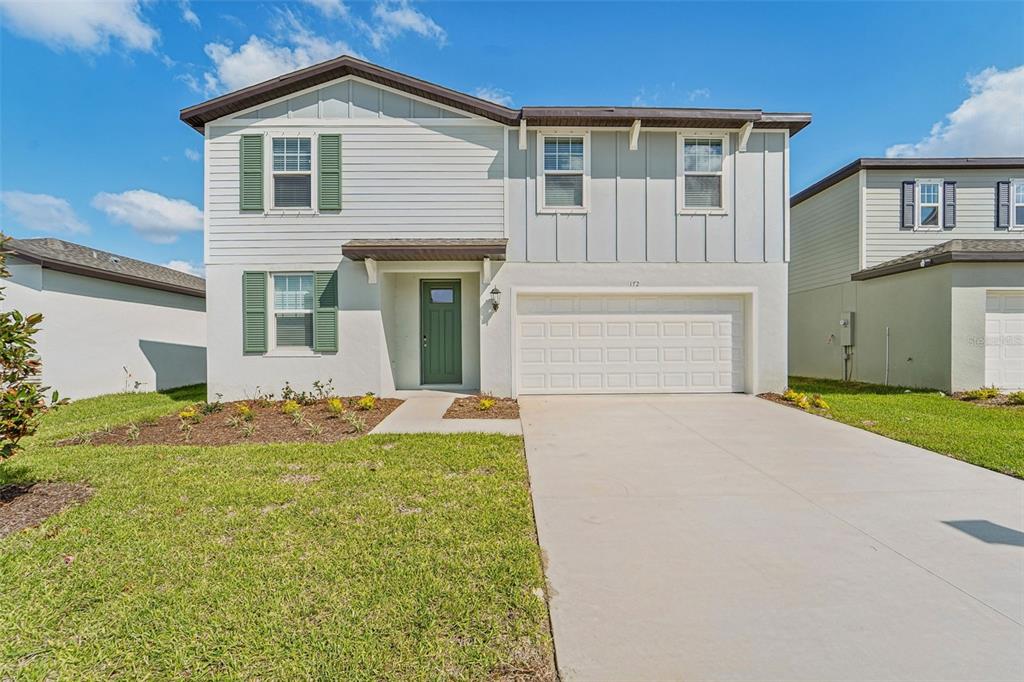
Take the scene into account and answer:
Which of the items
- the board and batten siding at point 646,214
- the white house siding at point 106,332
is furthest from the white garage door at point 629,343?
the white house siding at point 106,332

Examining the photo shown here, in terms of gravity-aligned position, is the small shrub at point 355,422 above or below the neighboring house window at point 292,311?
below

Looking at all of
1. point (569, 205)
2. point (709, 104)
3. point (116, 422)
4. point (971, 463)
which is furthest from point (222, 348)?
point (971, 463)

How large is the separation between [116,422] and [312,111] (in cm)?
668

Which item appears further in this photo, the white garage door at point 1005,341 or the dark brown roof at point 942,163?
the dark brown roof at point 942,163

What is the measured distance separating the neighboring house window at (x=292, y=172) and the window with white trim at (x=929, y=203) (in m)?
15.9

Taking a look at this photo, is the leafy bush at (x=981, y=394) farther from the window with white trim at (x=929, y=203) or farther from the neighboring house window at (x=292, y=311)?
the neighboring house window at (x=292, y=311)

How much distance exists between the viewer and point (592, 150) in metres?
8.99

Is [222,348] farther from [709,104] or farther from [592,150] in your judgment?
[709,104]

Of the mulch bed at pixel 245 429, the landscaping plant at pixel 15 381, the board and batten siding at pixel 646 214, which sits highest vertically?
the board and batten siding at pixel 646 214

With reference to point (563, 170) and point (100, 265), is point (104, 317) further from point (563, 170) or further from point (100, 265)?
point (563, 170)

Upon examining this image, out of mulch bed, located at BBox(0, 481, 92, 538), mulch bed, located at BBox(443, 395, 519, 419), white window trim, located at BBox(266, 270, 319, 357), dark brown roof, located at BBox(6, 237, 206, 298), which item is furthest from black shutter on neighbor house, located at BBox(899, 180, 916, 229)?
dark brown roof, located at BBox(6, 237, 206, 298)

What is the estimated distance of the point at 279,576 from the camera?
2.71 m

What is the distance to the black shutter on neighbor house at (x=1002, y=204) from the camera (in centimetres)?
1214

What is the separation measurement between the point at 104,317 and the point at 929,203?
2144cm
